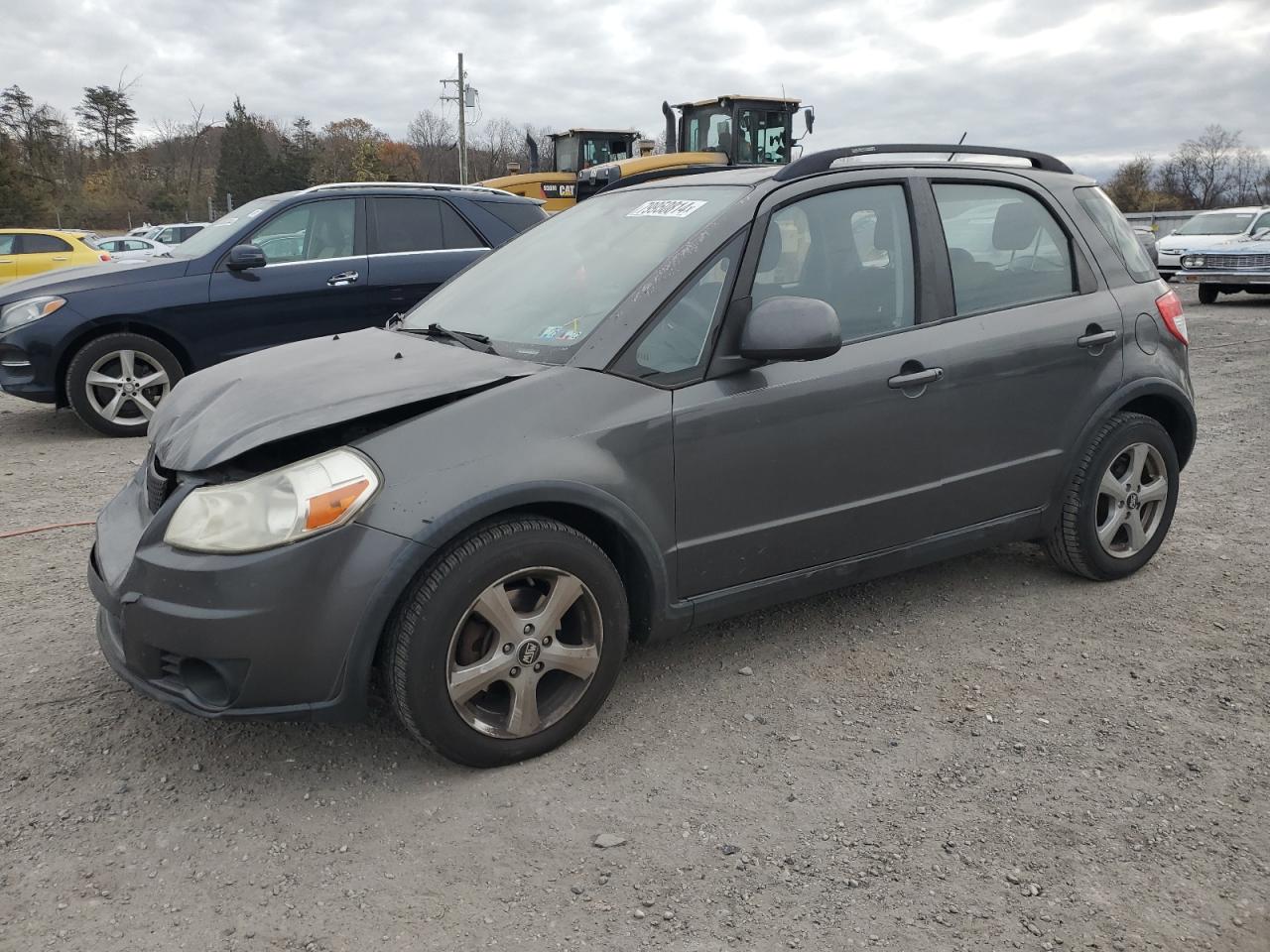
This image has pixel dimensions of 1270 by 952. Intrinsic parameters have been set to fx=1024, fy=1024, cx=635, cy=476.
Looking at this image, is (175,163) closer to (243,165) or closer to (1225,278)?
(243,165)

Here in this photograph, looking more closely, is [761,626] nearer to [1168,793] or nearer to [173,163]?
[1168,793]

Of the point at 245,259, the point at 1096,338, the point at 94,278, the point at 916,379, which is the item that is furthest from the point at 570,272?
the point at 94,278


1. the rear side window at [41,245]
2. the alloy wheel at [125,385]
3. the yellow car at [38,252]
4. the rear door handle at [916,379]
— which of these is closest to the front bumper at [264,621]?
the rear door handle at [916,379]

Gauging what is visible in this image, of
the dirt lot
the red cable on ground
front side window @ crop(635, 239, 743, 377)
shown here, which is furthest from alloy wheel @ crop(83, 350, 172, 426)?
front side window @ crop(635, 239, 743, 377)

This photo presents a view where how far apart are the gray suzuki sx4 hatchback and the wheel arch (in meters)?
4.16

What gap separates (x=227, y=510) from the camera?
8.62ft

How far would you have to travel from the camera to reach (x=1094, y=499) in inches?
162

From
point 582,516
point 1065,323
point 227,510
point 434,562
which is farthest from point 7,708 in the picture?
point 1065,323

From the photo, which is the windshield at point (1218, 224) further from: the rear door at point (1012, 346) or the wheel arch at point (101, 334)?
the wheel arch at point (101, 334)

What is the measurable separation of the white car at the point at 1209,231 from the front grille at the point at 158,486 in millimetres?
17643

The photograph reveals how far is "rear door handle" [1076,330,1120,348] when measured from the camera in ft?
13.0

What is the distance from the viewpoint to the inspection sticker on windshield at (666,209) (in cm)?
350

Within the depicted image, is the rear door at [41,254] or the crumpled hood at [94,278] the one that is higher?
the rear door at [41,254]

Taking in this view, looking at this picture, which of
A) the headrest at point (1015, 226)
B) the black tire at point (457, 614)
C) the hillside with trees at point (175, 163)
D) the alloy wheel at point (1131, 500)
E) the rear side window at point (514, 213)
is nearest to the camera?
the black tire at point (457, 614)
